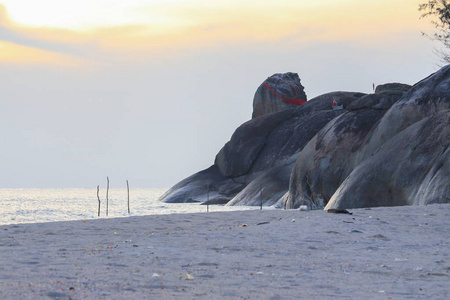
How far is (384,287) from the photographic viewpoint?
9.04m

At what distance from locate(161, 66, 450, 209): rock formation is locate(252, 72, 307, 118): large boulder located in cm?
704

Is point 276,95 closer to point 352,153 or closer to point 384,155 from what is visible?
point 352,153

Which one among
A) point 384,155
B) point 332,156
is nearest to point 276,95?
point 332,156

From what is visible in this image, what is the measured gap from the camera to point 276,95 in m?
73.6

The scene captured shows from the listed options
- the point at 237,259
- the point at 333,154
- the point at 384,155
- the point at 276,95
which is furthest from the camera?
the point at 276,95

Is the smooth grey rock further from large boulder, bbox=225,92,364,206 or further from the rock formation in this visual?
large boulder, bbox=225,92,364,206

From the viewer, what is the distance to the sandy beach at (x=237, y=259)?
859 centimetres

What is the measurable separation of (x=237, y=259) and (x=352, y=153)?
967 inches

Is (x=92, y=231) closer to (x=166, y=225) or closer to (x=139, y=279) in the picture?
(x=166, y=225)

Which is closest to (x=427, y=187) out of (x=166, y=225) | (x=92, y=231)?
(x=166, y=225)

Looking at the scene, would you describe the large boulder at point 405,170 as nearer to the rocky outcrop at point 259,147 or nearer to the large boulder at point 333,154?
the large boulder at point 333,154

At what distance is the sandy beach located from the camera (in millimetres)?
8586

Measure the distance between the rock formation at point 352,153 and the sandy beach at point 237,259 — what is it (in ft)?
24.3

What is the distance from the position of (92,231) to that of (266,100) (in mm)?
58318
